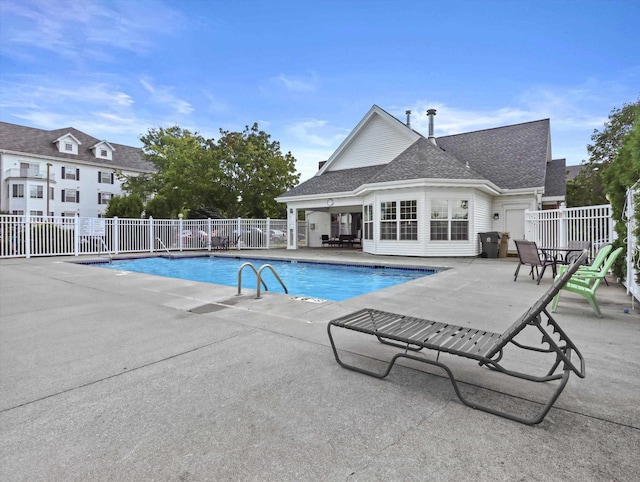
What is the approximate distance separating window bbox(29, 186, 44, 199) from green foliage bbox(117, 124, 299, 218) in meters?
15.9

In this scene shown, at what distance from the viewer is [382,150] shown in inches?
733

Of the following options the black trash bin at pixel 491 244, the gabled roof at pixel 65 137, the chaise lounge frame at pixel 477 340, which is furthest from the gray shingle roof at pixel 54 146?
the chaise lounge frame at pixel 477 340

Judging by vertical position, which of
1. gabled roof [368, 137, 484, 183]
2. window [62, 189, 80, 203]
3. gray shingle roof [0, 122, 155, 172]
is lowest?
gabled roof [368, 137, 484, 183]

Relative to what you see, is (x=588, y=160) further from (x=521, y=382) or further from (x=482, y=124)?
A: (x=521, y=382)

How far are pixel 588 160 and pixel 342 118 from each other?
20.9 metres

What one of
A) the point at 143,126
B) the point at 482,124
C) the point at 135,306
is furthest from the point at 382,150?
the point at 143,126

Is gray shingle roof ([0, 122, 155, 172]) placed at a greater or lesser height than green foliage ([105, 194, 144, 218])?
greater

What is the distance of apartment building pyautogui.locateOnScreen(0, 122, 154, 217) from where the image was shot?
30750 millimetres

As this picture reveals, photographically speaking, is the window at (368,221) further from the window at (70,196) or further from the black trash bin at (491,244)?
the window at (70,196)

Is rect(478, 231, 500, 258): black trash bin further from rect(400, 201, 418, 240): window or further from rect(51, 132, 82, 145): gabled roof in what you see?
rect(51, 132, 82, 145): gabled roof

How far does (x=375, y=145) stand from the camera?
61.9 ft

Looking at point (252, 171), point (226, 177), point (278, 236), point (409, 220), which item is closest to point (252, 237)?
point (278, 236)

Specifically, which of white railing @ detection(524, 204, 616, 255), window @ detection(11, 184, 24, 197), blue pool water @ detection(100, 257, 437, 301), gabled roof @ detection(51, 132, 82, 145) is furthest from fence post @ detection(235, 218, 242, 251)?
gabled roof @ detection(51, 132, 82, 145)

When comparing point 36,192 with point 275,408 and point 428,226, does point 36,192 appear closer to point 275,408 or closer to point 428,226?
point 428,226
